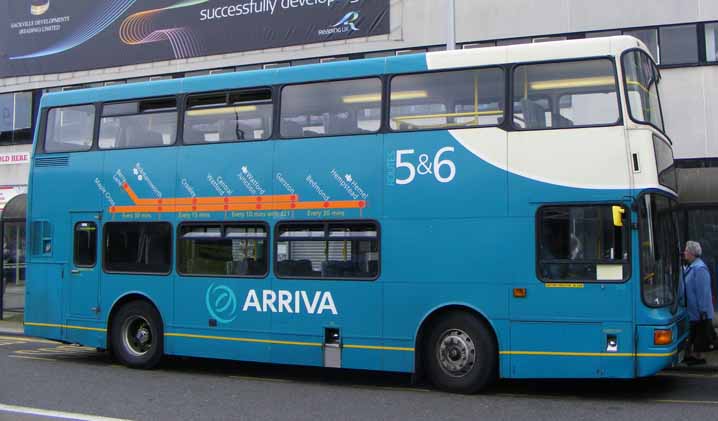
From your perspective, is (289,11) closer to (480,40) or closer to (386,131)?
(480,40)

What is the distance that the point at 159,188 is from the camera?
37.2ft

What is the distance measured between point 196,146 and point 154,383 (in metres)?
3.49

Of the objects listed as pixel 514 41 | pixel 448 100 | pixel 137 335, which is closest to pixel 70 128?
pixel 137 335

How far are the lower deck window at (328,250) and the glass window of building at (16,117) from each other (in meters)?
18.5

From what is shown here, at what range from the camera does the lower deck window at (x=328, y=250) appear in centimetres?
982

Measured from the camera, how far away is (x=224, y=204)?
10797mm

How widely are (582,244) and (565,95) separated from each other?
1.80 m

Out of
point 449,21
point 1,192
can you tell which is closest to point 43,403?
point 449,21

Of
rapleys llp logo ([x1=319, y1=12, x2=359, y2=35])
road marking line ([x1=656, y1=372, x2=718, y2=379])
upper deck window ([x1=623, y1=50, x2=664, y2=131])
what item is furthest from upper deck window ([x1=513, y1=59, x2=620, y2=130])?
rapleys llp logo ([x1=319, y1=12, x2=359, y2=35])

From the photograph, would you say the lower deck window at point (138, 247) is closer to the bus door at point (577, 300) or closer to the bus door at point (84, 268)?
the bus door at point (84, 268)

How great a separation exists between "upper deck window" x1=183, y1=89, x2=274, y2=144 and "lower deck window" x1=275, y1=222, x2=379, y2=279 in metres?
1.50

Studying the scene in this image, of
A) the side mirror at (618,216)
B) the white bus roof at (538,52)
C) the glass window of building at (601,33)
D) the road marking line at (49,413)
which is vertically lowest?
the road marking line at (49,413)

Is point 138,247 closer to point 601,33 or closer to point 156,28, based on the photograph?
point 601,33

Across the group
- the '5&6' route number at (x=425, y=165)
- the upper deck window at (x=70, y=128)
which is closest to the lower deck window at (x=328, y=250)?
the '5&6' route number at (x=425, y=165)
